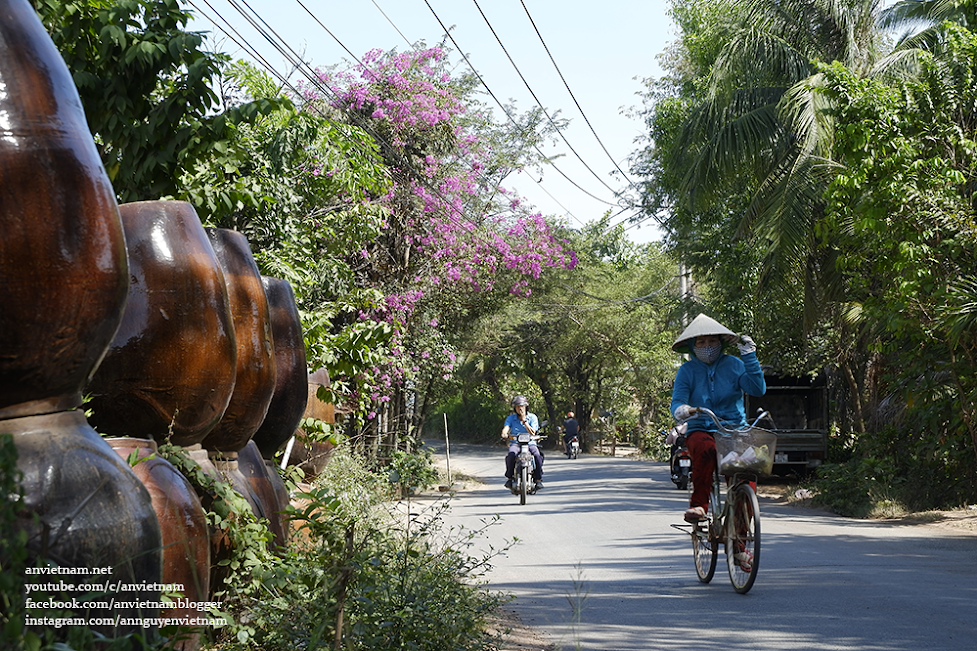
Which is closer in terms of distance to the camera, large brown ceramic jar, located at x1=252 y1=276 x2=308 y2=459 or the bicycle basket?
large brown ceramic jar, located at x1=252 y1=276 x2=308 y2=459

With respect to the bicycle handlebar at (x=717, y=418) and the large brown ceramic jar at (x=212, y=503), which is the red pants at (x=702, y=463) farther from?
the large brown ceramic jar at (x=212, y=503)

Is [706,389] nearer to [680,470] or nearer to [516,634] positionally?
[516,634]

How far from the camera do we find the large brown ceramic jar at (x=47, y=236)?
2965 millimetres

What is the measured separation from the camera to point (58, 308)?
3.05 metres

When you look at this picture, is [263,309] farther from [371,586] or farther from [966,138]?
[966,138]

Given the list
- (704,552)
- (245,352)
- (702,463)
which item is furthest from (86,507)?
(704,552)

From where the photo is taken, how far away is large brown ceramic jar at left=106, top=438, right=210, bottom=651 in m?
3.91

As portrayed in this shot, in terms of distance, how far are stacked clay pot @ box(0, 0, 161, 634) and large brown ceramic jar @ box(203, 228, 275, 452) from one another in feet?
6.28

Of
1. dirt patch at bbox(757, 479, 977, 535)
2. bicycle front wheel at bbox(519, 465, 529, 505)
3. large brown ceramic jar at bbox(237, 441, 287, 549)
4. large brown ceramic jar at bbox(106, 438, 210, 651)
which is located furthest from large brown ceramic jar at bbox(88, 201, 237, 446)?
bicycle front wheel at bbox(519, 465, 529, 505)

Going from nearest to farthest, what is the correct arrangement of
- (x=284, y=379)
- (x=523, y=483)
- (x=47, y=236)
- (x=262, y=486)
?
(x=47, y=236)
(x=262, y=486)
(x=284, y=379)
(x=523, y=483)

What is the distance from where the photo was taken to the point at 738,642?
5.46 metres

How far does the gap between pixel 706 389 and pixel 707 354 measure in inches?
10.3

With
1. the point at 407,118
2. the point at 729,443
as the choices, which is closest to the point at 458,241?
the point at 407,118

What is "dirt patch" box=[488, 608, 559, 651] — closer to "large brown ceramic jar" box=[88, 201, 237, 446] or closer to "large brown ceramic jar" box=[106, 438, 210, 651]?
"large brown ceramic jar" box=[106, 438, 210, 651]
